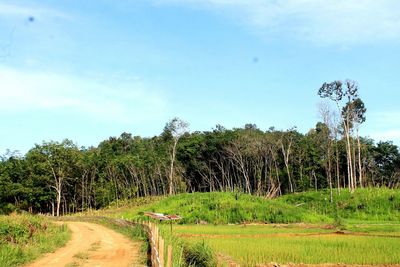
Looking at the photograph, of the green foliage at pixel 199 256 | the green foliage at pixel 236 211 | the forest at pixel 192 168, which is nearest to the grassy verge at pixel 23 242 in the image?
the green foliage at pixel 199 256

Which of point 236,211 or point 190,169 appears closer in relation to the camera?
point 236,211

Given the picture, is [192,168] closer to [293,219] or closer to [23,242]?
[293,219]

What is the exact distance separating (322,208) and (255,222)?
10.6 meters

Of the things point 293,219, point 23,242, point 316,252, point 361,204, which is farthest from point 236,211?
point 316,252

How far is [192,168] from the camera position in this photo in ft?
264

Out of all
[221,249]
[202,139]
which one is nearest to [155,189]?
[202,139]

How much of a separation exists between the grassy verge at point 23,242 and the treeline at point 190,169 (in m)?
44.1

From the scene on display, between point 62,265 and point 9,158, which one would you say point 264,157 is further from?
point 62,265

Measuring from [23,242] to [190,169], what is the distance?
60222 millimetres

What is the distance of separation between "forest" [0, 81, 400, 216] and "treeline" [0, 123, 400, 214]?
16 cm

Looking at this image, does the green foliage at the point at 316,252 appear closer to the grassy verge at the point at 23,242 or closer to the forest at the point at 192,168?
the grassy verge at the point at 23,242

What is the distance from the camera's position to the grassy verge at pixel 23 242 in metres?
16.7

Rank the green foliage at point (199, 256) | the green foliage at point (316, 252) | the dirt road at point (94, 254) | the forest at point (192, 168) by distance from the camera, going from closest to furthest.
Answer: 1. the green foliage at point (199, 256)
2. the green foliage at point (316, 252)
3. the dirt road at point (94, 254)
4. the forest at point (192, 168)

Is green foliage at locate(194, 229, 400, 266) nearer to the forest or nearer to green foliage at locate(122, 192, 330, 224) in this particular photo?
green foliage at locate(122, 192, 330, 224)
